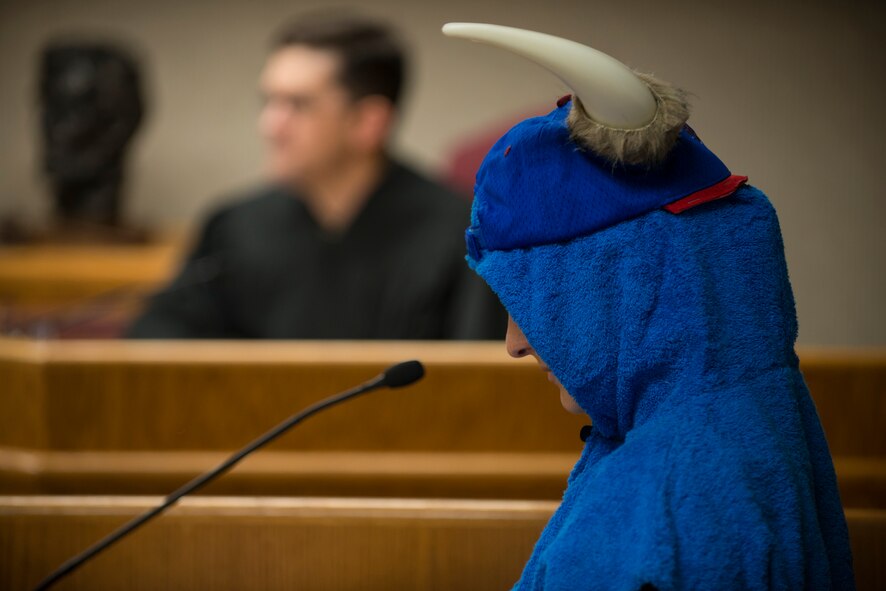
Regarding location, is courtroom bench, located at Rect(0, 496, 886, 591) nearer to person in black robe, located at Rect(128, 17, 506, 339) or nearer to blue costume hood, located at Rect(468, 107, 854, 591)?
blue costume hood, located at Rect(468, 107, 854, 591)

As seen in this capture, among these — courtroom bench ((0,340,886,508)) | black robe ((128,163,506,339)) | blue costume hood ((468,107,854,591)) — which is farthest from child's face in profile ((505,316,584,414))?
black robe ((128,163,506,339))

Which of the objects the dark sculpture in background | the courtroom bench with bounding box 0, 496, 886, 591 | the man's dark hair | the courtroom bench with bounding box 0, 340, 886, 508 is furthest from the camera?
the dark sculpture in background

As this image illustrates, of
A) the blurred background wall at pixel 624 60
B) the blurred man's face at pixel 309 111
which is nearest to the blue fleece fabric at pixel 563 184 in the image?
the blurred man's face at pixel 309 111

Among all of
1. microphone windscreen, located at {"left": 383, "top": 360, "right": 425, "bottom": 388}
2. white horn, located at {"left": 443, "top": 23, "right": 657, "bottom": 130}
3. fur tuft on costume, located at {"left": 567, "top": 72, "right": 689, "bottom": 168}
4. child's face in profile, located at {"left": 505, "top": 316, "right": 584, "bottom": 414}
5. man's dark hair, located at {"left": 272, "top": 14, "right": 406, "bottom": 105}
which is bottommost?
microphone windscreen, located at {"left": 383, "top": 360, "right": 425, "bottom": 388}

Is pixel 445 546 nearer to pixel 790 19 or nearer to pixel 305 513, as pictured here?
pixel 305 513

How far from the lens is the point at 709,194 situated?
0.68 metres

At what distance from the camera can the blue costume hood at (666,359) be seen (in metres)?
0.64

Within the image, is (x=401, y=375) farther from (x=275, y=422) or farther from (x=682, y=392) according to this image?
(x=275, y=422)

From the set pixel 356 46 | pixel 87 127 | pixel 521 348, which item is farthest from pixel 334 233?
pixel 521 348

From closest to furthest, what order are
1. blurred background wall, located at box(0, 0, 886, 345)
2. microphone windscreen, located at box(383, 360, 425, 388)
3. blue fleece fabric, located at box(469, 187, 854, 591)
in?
blue fleece fabric, located at box(469, 187, 854, 591)
microphone windscreen, located at box(383, 360, 425, 388)
blurred background wall, located at box(0, 0, 886, 345)

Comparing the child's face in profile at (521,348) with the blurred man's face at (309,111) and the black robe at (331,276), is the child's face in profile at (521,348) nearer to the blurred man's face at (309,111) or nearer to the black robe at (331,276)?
the black robe at (331,276)

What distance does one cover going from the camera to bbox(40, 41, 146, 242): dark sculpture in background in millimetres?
3225

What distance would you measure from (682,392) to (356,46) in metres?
1.91

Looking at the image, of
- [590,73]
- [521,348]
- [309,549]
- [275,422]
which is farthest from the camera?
[275,422]
